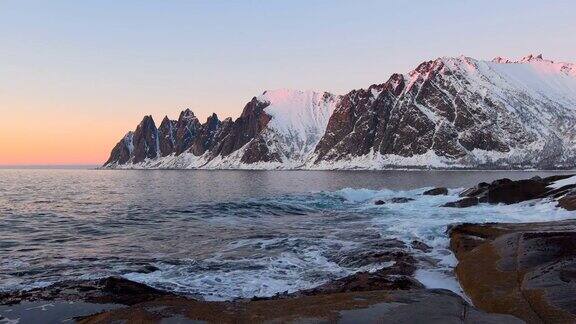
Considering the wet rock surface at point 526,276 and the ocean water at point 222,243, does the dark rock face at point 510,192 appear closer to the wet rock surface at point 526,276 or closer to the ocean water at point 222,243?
the ocean water at point 222,243

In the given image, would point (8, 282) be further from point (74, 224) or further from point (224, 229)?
point (74, 224)

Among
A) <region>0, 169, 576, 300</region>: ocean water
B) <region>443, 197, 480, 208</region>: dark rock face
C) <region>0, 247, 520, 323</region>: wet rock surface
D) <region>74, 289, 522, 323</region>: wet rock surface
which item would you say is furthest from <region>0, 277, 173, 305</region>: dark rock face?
<region>443, 197, 480, 208</region>: dark rock face

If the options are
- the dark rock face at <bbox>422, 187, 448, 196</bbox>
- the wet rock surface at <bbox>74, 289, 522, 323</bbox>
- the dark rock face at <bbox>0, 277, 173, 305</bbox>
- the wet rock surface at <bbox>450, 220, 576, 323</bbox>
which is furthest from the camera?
the dark rock face at <bbox>422, 187, 448, 196</bbox>

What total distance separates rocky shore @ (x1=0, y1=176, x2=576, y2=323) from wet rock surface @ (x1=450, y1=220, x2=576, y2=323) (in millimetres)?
26

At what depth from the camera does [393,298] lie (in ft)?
31.5

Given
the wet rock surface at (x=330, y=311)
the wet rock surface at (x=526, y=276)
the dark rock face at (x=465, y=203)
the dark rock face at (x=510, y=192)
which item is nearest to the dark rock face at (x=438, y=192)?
the dark rock face at (x=510, y=192)

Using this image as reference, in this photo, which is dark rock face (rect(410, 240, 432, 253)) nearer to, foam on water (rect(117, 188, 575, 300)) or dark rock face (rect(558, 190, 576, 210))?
foam on water (rect(117, 188, 575, 300))

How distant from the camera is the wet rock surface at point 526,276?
32.0 feet

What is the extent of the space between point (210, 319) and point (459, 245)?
48.0 feet

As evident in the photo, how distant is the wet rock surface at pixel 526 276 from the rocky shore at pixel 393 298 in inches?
1.0

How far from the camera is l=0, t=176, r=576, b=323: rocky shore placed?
337 inches

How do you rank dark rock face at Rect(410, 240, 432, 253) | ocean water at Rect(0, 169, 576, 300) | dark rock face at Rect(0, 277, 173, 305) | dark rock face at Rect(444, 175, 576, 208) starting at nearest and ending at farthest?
dark rock face at Rect(0, 277, 173, 305) < ocean water at Rect(0, 169, 576, 300) < dark rock face at Rect(410, 240, 432, 253) < dark rock face at Rect(444, 175, 576, 208)

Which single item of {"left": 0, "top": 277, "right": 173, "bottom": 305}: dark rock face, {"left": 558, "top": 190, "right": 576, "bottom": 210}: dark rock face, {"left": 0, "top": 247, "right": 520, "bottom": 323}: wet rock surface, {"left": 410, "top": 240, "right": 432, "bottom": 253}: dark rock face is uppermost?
{"left": 0, "top": 247, "right": 520, "bottom": 323}: wet rock surface

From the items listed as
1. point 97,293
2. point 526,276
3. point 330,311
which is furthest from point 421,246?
point 97,293
